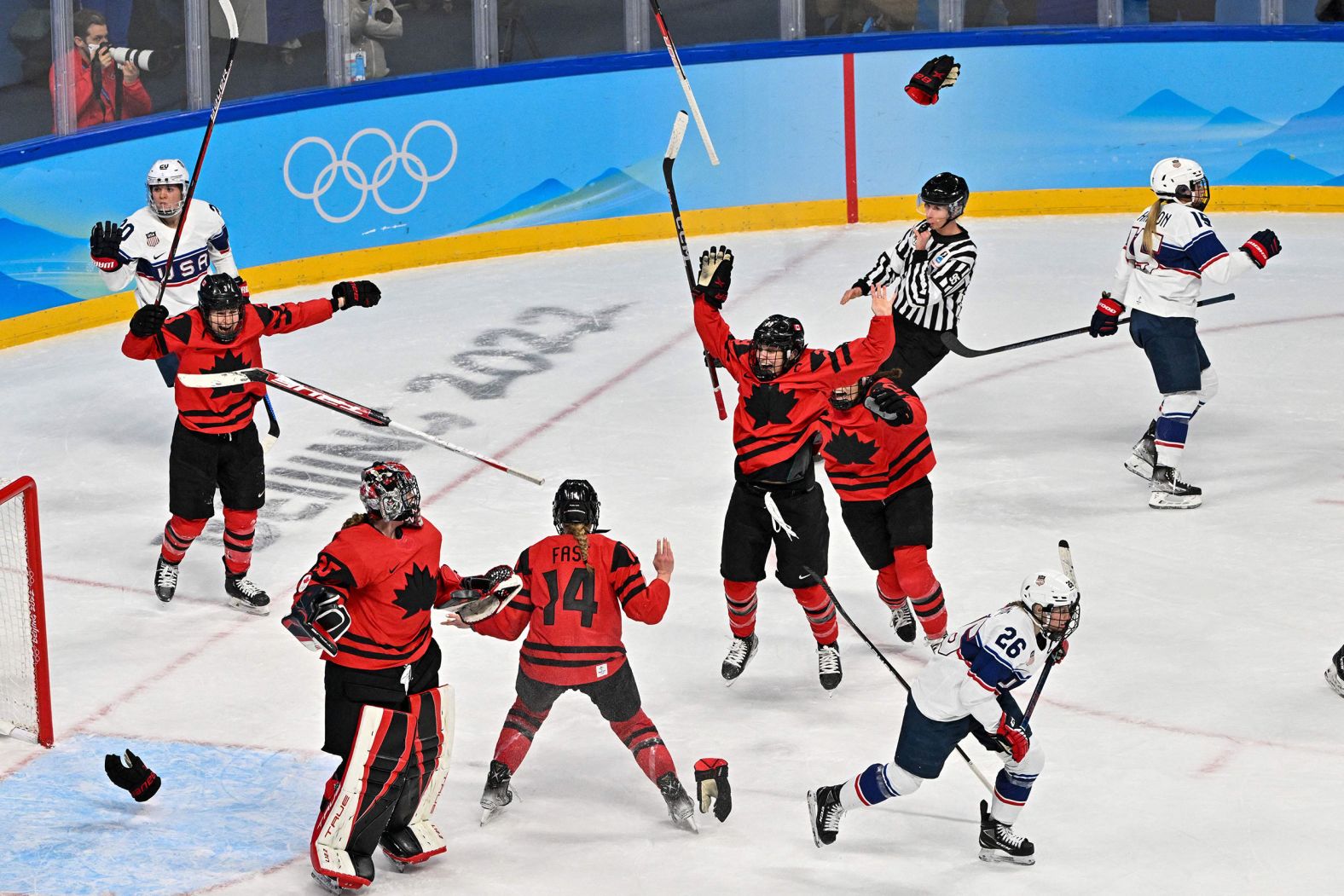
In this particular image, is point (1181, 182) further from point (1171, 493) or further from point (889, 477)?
point (889, 477)

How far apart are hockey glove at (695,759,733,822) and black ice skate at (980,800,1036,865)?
0.65 m

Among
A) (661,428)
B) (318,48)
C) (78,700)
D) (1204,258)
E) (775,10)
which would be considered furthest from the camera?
(775,10)

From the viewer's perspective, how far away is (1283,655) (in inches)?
248

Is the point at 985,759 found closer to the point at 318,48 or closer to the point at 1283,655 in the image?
the point at 1283,655

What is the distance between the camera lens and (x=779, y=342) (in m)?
5.78

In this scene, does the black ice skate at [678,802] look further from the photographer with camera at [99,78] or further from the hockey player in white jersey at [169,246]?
the photographer with camera at [99,78]

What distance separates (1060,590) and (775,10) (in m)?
7.27

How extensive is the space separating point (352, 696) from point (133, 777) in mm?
850

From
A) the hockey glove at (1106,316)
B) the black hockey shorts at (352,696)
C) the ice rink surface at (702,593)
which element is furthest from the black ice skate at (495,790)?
the hockey glove at (1106,316)

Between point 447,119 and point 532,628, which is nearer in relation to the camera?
point 532,628

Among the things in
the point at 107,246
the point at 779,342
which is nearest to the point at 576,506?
the point at 779,342

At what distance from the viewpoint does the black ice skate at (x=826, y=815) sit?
5.11 metres

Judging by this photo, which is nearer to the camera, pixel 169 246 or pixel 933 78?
pixel 169 246

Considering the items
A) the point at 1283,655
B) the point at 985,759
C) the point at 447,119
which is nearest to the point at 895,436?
the point at 985,759
